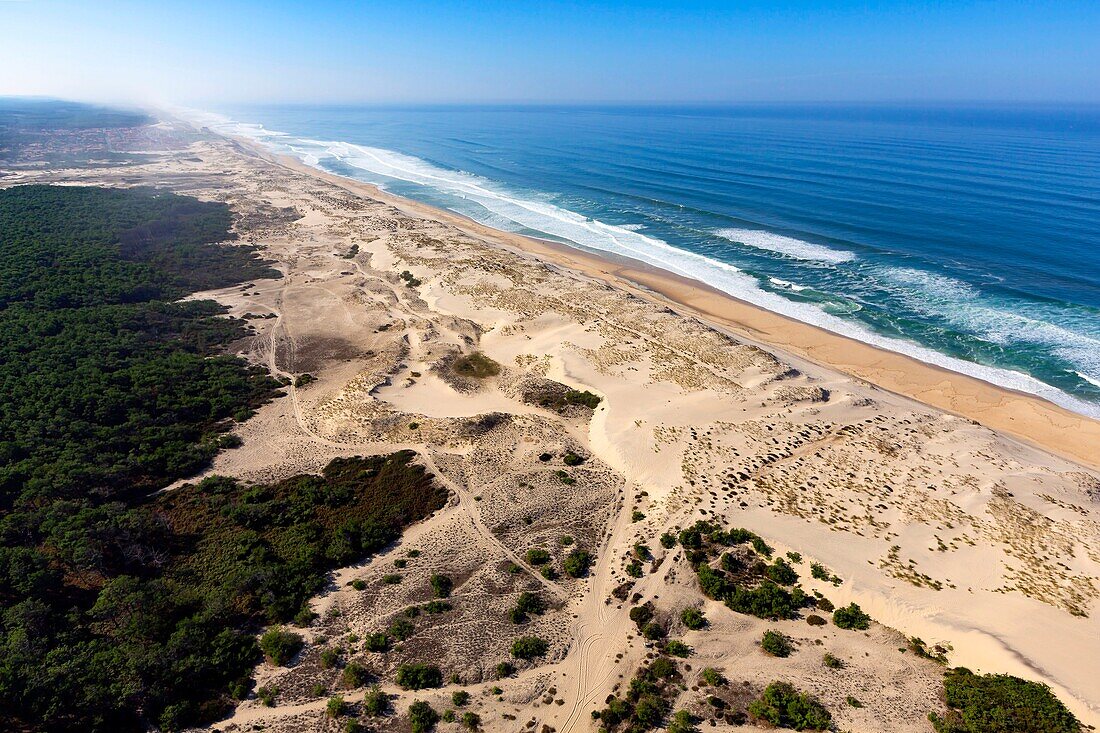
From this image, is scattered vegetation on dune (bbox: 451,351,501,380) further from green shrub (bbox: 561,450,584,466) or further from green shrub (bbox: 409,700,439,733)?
green shrub (bbox: 409,700,439,733)

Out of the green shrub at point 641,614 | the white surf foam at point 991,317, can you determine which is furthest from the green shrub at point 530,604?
the white surf foam at point 991,317

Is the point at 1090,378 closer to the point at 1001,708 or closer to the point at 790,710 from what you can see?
the point at 1001,708

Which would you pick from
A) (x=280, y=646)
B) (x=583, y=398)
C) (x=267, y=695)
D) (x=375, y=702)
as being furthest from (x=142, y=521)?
(x=583, y=398)

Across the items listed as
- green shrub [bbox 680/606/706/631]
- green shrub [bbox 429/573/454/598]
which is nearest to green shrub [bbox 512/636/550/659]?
green shrub [bbox 429/573/454/598]

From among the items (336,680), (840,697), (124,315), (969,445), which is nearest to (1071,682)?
(840,697)

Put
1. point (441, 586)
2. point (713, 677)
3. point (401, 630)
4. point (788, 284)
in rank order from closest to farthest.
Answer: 1. point (713, 677)
2. point (401, 630)
3. point (441, 586)
4. point (788, 284)

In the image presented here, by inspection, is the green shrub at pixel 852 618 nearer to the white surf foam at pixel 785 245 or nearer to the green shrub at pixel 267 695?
the green shrub at pixel 267 695
